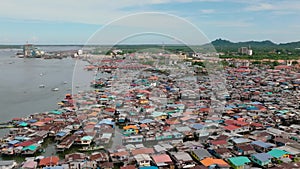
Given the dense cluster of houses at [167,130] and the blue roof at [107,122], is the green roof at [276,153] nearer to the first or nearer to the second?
the dense cluster of houses at [167,130]

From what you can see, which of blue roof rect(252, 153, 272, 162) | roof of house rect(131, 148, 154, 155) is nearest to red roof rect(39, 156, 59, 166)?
roof of house rect(131, 148, 154, 155)

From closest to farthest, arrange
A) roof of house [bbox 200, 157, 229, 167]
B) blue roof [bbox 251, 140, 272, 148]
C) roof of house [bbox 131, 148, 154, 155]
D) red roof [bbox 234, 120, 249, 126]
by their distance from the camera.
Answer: roof of house [bbox 200, 157, 229, 167]
roof of house [bbox 131, 148, 154, 155]
blue roof [bbox 251, 140, 272, 148]
red roof [bbox 234, 120, 249, 126]

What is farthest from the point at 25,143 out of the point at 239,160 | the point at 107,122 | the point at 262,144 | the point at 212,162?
the point at 262,144

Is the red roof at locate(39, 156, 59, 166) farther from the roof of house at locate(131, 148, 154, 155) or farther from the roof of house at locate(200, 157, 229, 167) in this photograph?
the roof of house at locate(200, 157, 229, 167)

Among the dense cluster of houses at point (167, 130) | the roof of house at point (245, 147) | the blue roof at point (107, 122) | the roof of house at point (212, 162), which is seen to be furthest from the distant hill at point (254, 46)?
the roof of house at point (212, 162)

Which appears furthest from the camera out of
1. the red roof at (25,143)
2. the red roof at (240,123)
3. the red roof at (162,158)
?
the red roof at (240,123)

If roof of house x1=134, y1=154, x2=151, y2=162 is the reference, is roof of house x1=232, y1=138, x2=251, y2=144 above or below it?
above

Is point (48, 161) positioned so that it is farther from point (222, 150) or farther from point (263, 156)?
point (263, 156)
